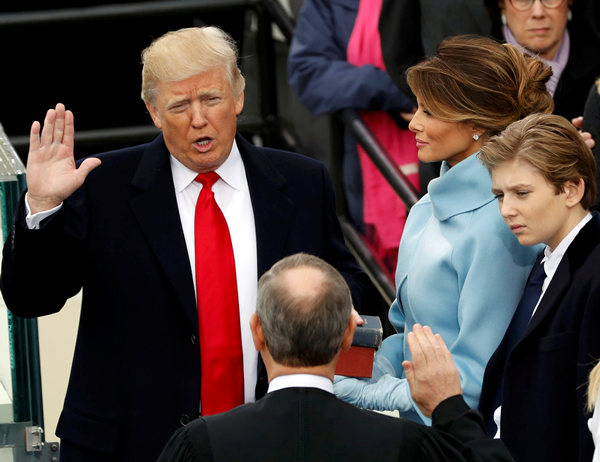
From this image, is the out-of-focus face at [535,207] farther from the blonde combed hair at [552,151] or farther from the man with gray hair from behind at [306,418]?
the man with gray hair from behind at [306,418]

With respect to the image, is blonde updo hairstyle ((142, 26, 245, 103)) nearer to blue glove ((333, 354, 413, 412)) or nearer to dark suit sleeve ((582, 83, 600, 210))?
blue glove ((333, 354, 413, 412))

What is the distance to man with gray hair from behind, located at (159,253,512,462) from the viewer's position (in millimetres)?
2309

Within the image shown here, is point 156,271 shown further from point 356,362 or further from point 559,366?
point 559,366

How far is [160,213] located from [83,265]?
0.72 ft

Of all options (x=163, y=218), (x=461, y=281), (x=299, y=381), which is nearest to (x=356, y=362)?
(x=461, y=281)

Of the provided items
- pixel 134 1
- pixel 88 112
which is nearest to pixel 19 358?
pixel 88 112

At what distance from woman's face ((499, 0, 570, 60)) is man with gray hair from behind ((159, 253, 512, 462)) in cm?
216

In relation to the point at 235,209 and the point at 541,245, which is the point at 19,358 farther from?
the point at 541,245

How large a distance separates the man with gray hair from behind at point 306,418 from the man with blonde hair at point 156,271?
697 millimetres

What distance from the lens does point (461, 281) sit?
10.0 feet

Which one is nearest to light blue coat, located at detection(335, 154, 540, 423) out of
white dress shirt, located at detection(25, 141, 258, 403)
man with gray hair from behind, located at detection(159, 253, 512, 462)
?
white dress shirt, located at detection(25, 141, 258, 403)

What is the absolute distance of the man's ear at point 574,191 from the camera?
2.89 m

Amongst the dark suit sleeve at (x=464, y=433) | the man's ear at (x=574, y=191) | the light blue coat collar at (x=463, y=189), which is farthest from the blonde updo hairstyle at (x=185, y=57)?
the dark suit sleeve at (x=464, y=433)

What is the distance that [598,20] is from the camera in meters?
4.61
